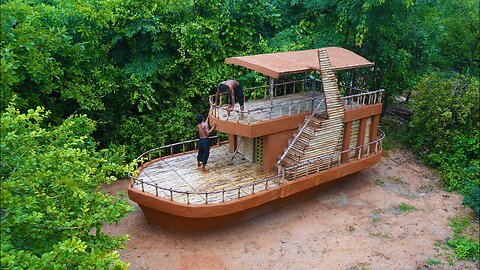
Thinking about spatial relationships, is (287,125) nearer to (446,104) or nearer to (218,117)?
(218,117)

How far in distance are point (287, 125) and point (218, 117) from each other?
7.69ft

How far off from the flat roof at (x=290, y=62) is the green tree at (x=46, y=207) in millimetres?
6104

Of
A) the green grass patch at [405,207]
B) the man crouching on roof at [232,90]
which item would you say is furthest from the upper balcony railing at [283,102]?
the green grass patch at [405,207]

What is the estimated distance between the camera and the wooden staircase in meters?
12.8

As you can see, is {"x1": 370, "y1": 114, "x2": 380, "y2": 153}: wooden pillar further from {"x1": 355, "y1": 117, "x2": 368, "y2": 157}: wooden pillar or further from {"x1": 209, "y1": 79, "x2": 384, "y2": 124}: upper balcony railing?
{"x1": 209, "y1": 79, "x2": 384, "y2": 124}: upper balcony railing

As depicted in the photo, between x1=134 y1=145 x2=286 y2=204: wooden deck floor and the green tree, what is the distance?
3927 millimetres

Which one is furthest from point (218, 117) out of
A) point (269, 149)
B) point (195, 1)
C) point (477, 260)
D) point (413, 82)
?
point (413, 82)

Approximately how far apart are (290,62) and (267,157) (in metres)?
3.29

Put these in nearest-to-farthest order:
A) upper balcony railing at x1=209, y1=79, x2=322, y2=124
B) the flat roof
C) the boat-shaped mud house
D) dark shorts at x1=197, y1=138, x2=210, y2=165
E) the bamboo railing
→ the bamboo railing < the boat-shaped mud house < the flat roof < dark shorts at x1=197, y1=138, x2=210, y2=165 < upper balcony railing at x1=209, y1=79, x2=322, y2=124

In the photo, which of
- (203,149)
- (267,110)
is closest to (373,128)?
(267,110)

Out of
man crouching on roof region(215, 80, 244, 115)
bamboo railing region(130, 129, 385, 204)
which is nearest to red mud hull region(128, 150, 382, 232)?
bamboo railing region(130, 129, 385, 204)

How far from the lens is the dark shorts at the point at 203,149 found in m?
12.4

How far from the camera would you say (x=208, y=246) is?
38.3 feet

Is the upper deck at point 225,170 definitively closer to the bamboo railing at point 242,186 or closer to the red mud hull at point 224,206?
the bamboo railing at point 242,186
